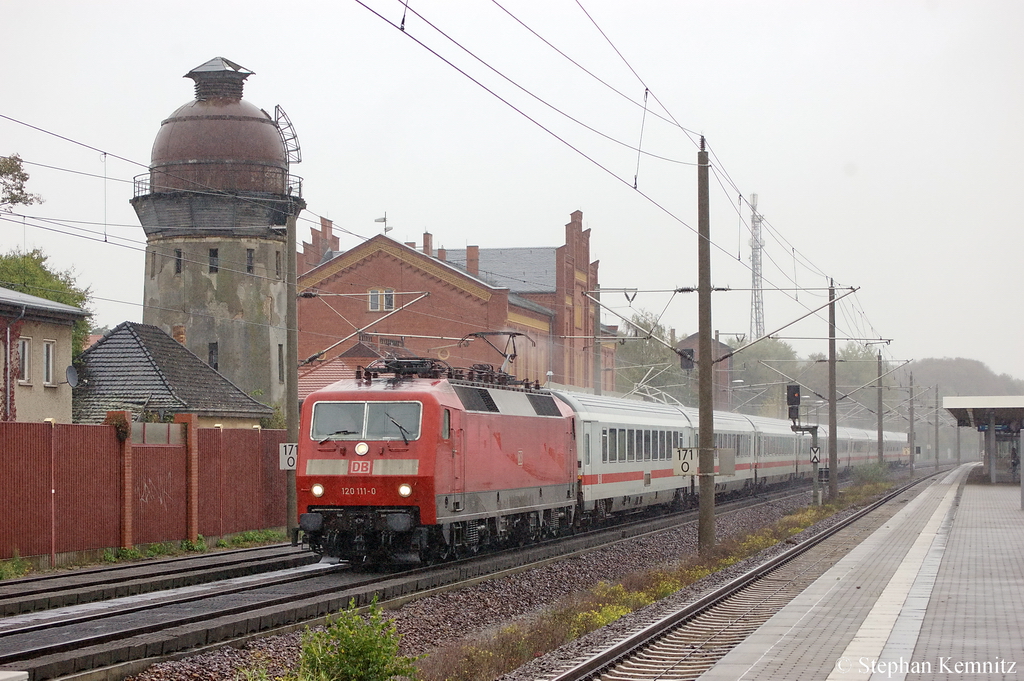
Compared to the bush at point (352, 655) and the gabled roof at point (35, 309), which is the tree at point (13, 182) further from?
the bush at point (352, 655)

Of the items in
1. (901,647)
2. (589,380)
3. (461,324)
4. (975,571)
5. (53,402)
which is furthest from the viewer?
(589,380)

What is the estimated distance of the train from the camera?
19.7m

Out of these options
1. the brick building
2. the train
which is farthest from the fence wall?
the brick building

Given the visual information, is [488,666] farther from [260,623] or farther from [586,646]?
[260,623]

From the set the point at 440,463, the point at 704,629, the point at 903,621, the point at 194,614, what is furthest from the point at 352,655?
the point at 440,463

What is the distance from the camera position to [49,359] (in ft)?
113

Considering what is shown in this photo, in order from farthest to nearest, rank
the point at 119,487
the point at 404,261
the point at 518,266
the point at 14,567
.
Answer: the point at 518,266
the point at 404,261
the point at 119,487
the point at 14,567

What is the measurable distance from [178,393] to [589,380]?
44335 mm

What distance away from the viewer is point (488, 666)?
12.4 meters

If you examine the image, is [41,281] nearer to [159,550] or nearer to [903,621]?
[159,550]

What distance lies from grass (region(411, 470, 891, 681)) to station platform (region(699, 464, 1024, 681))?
7.54 ft

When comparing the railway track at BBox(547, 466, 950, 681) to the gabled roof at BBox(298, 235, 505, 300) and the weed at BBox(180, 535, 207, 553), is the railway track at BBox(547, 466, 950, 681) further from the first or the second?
the gabled roof at BBox(298, 235, 505, 300)

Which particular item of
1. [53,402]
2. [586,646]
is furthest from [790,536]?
[53,402]

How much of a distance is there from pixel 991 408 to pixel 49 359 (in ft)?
127
